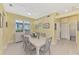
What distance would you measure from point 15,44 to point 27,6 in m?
0.78

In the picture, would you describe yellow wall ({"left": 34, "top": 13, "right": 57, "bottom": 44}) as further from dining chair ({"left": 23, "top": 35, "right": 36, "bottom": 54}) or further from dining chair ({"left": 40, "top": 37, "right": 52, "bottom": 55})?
dining chair ({"left": 23, "top": 35, "right": 36, "bottom": 54})

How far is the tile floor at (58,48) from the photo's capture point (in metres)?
2.15

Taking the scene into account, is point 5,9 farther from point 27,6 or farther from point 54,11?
point 54,11

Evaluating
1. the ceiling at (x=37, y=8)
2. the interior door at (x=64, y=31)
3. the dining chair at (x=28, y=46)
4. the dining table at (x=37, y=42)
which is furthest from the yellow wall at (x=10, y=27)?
the interior door at (x=64, y=31)

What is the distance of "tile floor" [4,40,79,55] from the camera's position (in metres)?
2.15

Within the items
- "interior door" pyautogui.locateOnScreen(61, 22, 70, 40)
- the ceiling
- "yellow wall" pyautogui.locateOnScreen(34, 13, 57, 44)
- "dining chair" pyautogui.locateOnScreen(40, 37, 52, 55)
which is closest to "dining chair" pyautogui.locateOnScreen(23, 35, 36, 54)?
"dining chair" pyautogui.locateOnScreen(40, 37, 52, 55)

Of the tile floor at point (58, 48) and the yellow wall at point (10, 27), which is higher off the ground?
the yellow wall at point (10, 27)

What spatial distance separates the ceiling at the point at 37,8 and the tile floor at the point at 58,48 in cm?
62

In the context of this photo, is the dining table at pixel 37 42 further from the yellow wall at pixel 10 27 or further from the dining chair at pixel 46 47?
the yellow wall at pixel 10 27

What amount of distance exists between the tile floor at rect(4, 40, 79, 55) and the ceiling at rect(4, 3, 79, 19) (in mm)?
624

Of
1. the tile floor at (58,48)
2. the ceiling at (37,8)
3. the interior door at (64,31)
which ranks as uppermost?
the ceiling at (37,8)

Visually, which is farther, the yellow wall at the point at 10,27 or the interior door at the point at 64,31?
the interior door at the point at 64,31

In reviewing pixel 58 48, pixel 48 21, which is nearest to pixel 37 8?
pixel 48 21

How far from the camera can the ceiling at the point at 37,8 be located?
216 cm
